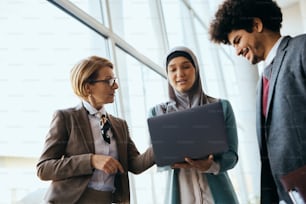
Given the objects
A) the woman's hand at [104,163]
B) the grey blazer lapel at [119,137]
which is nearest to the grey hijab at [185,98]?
the grey blazer lapel at [119,137]

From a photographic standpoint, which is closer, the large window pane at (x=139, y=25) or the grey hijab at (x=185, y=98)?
the grey hijab at (x=185, y=98)

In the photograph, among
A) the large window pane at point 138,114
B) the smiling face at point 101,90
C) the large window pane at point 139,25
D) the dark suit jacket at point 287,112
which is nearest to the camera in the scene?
the dark suit jacket at point 287,112

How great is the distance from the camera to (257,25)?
0.79 m

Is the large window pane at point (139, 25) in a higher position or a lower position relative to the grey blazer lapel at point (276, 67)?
higher

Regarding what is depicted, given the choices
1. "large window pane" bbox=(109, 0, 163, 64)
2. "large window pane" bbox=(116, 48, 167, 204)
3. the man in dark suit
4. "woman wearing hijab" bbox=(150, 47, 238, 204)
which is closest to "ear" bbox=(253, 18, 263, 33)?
Answer: the man in dark suit

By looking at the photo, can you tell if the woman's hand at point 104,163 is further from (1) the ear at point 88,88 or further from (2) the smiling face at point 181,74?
(2) the smiling face at point 181,74

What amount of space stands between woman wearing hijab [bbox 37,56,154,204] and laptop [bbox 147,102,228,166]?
7 centimetres

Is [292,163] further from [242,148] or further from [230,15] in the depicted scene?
[242,148]

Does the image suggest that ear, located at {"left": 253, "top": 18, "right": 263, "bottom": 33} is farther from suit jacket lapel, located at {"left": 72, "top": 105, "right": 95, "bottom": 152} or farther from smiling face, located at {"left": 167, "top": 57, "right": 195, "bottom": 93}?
suit jacket lapel, located at {"left": 72, "top": 105, "right": 95, "bottom": 152}

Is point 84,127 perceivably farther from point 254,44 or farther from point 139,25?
point 139,25

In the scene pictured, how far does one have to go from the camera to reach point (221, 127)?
2.30 ft

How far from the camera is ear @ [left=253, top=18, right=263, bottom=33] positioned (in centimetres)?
78

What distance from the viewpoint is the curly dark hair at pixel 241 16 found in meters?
0.79

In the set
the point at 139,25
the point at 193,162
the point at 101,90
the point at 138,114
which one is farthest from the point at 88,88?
the point at 139,25
